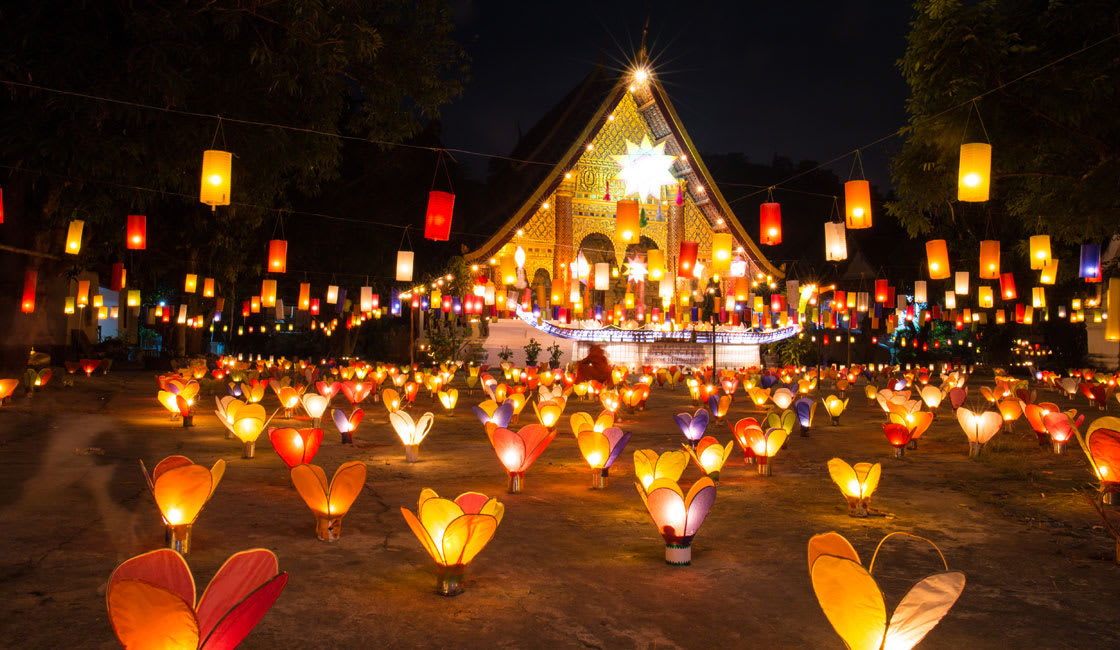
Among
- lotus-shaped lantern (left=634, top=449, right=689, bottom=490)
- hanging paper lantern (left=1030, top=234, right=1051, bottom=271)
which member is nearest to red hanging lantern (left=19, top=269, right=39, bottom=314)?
lotus-shaped lantern (left=634, top=449, right=689, bottom=490)

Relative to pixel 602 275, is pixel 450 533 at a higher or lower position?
lower

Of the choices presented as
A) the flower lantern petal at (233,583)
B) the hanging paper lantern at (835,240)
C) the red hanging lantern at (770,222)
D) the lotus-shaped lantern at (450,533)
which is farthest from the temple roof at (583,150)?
the flower lantern petal at (233,583)

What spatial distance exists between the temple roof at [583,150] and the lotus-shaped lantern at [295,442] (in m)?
15.3

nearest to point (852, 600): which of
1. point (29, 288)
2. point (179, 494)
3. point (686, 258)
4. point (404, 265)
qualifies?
point (179, 494)

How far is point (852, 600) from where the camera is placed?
2781 millimetres

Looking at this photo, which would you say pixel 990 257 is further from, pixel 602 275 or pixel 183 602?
pixel 183 602

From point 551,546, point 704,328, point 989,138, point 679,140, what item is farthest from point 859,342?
point 551,546

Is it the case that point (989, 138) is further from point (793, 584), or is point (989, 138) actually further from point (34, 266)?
point (34, 266)

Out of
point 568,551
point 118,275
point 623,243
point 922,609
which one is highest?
point 623,243

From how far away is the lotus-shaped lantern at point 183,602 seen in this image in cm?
246

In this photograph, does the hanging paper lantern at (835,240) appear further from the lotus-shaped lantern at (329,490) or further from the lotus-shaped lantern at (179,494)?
the lotus-shaped lantern at (179,494)

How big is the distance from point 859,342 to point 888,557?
107 ft

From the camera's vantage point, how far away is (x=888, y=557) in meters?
4.59

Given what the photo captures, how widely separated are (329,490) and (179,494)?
0.80m
